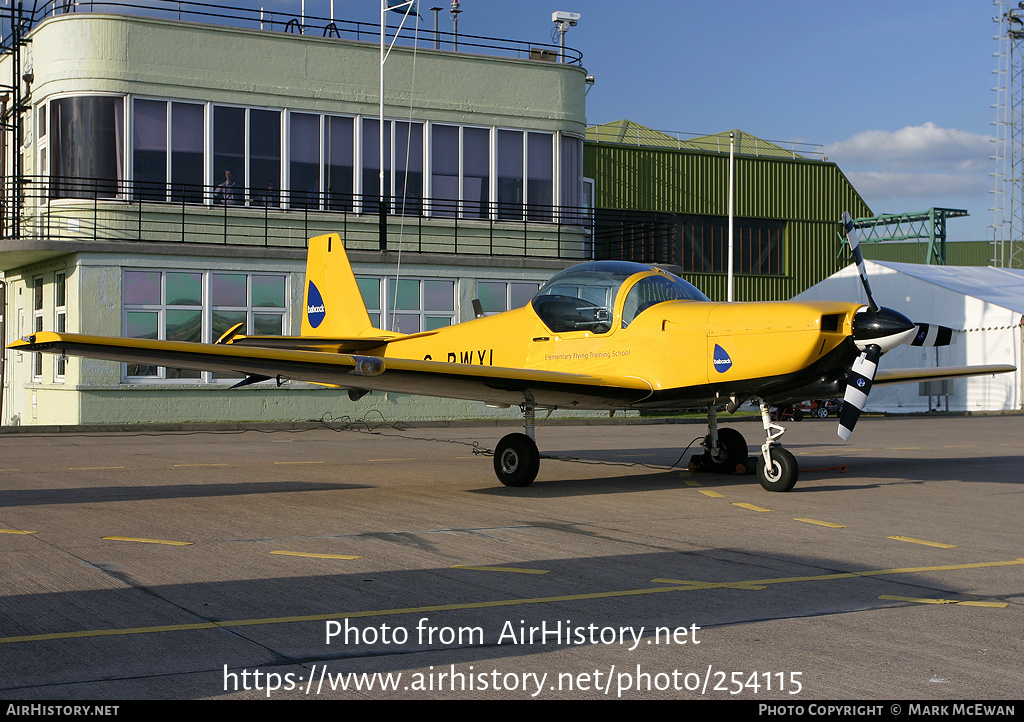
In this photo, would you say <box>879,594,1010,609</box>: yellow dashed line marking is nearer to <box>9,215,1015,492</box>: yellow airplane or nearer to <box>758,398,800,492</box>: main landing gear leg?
<box>9,215,1015,492</box>: yellow airplane

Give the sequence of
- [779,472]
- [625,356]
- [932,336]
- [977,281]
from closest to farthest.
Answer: [932,336] < [779,472] < [625,356] < [977,281]

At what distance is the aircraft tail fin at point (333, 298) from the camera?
51.0ft

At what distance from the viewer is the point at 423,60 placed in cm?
2614

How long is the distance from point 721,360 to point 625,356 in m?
1.19

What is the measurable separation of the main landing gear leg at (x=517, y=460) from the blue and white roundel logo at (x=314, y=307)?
5.19m

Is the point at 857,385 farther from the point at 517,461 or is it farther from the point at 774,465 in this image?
the point at 517,461

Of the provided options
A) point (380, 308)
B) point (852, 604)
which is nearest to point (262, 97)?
point (380, 308)

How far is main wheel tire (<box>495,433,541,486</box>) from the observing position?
11594 millimetres

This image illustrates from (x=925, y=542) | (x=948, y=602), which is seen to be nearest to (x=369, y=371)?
(x=925, y=542)

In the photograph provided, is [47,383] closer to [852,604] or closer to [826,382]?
[826,382]

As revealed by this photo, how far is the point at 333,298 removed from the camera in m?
15.8

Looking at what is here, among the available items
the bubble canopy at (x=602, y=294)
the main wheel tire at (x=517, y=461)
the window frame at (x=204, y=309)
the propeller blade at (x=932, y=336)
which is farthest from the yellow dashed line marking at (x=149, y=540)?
the window frame at (x=204, y=309)

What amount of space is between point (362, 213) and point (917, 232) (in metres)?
33.4

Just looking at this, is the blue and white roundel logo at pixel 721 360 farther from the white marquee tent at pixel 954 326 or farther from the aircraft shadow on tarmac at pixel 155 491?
the white marquee tent at pixel 954 326
